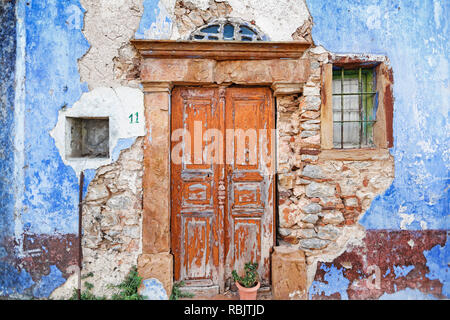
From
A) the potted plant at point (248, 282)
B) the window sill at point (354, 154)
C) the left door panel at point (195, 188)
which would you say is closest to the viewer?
the potted plant at point (248, 282)

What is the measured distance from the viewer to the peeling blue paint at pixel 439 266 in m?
2.59

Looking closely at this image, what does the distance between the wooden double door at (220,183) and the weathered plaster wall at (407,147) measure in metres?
0.87

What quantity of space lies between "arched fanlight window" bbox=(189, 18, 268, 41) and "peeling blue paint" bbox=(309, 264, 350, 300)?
262 cm

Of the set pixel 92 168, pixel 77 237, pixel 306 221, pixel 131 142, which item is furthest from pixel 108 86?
pixel 306 221

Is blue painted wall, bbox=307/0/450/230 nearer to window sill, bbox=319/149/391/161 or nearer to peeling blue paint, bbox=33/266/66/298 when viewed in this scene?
window sill, bbox=319/149/391/161

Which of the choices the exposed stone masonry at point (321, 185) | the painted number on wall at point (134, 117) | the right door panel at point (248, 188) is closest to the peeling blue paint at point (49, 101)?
the painted number on wall at point (134, 117)

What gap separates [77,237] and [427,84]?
4.15 metres

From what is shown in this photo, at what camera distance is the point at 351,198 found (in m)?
2.60

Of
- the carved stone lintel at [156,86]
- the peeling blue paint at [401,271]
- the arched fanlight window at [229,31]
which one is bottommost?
the peeling blue paint at [401,271]

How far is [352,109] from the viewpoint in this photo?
2838mm

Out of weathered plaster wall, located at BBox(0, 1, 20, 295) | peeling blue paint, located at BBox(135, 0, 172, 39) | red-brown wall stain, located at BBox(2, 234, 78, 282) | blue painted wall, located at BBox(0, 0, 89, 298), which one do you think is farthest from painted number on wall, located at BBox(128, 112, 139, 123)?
red-brown wall stain, located at BBox(2, 234, 78, 282)

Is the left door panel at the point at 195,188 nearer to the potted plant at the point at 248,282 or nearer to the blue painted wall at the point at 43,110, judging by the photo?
the potted plant at the point at 248,282

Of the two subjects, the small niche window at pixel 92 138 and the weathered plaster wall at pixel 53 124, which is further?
the small niche window at pixel 92 138

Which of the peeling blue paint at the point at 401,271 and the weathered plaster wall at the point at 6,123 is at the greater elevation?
the weathered plaster wall at the point at 6,123
